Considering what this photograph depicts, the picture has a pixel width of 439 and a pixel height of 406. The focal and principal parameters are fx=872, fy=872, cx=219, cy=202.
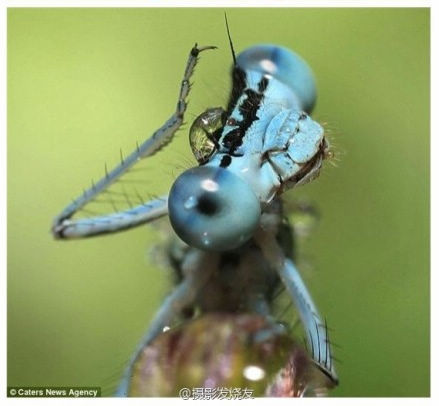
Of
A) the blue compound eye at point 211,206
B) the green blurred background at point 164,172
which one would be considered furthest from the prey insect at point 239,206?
the green blurred background at point 164,172

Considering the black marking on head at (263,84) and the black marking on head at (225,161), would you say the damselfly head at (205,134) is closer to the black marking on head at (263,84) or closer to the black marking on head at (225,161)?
the black marking on head at (225,161)

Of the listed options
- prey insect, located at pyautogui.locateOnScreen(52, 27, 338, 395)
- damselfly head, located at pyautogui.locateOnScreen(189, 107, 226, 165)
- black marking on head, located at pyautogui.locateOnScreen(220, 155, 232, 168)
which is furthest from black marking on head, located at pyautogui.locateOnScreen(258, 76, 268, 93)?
black marking on head, located at pyautogui.locateOnScreen(220, 155, 232, 168)

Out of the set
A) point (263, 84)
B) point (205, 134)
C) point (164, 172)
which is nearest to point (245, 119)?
point (205, 134)

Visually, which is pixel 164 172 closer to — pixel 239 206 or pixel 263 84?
pixel 263 84

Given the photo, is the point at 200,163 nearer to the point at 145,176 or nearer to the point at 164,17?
the point at 145,176

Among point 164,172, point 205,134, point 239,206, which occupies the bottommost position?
point 164,172
